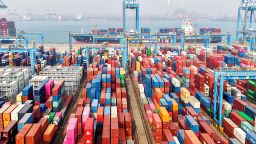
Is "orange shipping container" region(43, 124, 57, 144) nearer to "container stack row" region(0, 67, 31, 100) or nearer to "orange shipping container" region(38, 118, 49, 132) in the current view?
"orange shipping container" region(38, 118, 49, 132)

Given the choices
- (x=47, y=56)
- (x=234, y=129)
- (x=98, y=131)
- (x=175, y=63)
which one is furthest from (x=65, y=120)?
(x=47, y=56)

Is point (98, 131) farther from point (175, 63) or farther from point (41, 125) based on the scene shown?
point (175, 63)

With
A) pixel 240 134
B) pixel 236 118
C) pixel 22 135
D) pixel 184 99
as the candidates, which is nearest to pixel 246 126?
pixel 240 134

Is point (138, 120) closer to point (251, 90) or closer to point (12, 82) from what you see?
point (251, 90)

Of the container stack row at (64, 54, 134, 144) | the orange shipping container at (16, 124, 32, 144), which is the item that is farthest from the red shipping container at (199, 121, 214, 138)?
the orange shipping container at (16, 124, 32, 144)

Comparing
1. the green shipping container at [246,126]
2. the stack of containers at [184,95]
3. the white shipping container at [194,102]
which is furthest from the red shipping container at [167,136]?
the stack of containers at [184,95]

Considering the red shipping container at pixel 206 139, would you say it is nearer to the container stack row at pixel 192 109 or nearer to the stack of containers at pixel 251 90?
the container stack row at pixel 192 109
